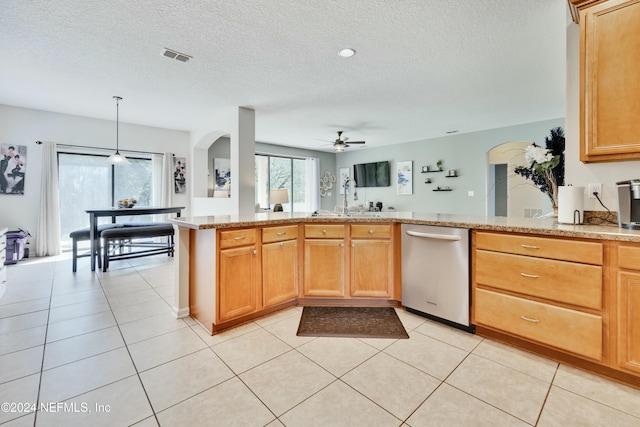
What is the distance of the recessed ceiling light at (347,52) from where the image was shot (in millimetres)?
2805

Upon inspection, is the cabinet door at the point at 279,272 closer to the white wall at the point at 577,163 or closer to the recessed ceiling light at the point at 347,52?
the recessed ceiling light at the point at 347,52

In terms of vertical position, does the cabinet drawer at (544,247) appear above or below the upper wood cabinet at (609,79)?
below

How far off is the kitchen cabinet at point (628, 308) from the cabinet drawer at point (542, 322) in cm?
9

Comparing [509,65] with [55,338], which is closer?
[55,338]

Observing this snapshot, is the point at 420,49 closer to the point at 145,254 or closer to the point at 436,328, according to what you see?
the point at 436,328

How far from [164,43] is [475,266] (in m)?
3.33

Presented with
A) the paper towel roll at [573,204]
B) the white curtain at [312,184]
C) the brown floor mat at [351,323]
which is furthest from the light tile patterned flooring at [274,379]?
the white curtain at [312,184]

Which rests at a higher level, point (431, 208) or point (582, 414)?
point (431, 208)

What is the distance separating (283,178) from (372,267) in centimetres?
587

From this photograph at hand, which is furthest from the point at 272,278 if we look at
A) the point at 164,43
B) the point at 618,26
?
the point at 618,26

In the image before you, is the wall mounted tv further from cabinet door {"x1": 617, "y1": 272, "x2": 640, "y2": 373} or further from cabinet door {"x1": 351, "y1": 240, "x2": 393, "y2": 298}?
cabinet door {"x1": 617, "y1": 272, "x2": 640, "y2": 373}

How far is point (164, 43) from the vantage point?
8.73 ft

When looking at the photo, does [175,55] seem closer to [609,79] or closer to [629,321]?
[609,79]

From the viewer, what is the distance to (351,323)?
2.43m
